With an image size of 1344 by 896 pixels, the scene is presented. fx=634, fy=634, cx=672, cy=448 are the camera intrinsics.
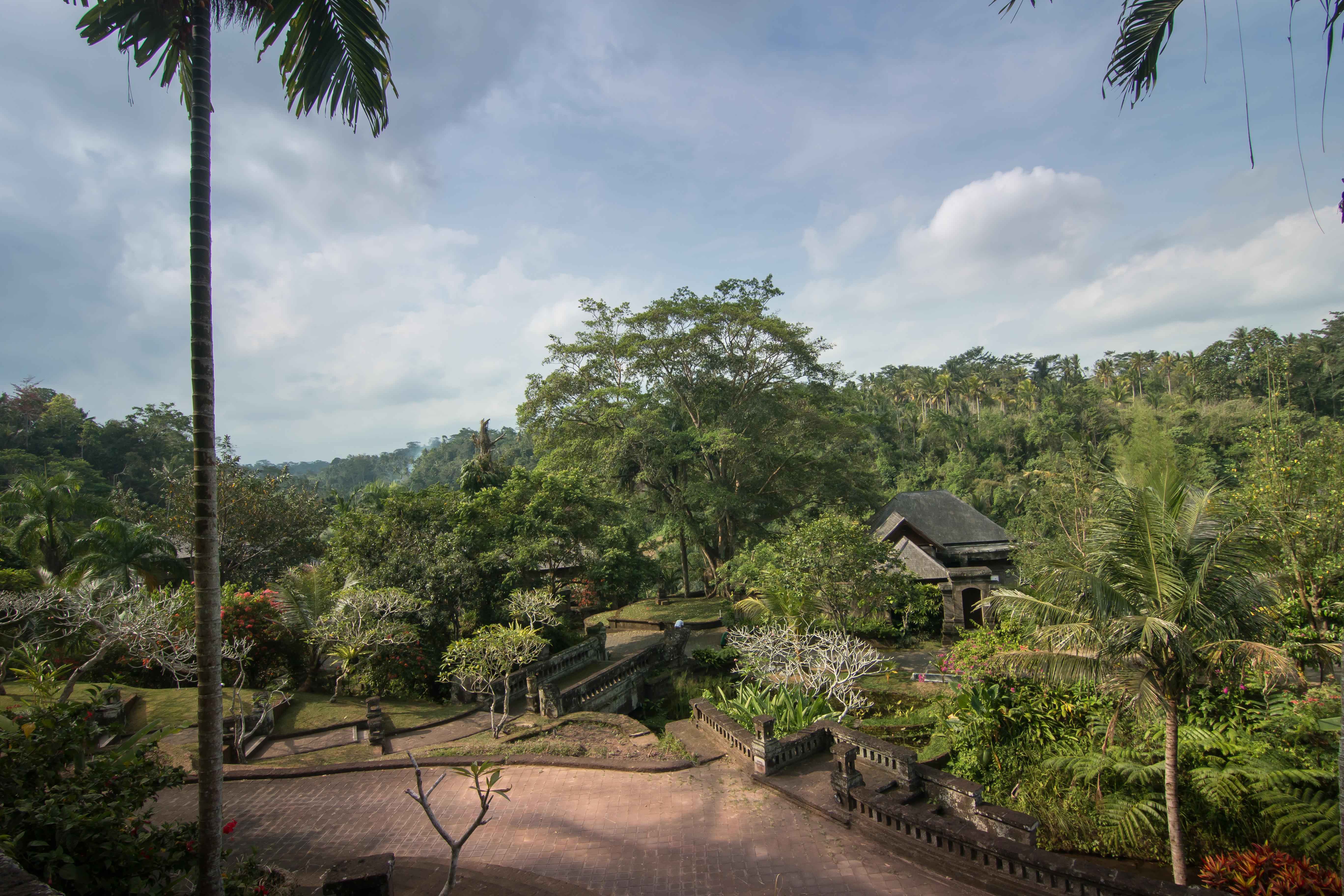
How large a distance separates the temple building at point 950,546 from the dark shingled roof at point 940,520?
22 mm

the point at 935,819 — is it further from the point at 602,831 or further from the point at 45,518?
the point at 45,518

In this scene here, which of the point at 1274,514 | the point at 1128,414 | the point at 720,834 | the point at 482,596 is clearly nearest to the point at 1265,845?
the point at 720,834

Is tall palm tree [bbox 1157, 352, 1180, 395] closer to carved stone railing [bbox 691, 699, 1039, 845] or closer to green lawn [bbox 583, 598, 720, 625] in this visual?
green lawn [bbox 583, 598, 720, 625]

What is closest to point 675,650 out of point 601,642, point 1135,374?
point 601,642

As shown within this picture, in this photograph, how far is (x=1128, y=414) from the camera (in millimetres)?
37188

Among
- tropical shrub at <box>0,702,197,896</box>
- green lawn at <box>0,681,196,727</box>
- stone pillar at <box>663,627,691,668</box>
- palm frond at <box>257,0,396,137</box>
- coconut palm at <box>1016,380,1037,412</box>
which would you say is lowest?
stone pillar at <box>663,627,691,668</box>

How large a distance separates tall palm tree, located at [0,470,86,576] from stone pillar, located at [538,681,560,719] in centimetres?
1290

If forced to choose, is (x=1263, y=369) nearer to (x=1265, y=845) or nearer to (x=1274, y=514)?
(x=1274, y=514)

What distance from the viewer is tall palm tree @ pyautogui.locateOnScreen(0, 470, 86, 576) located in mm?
16672

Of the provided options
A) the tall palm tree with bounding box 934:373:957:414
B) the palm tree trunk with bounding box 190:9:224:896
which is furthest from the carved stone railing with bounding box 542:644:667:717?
the tall palm tree with bounding box 934:373:957:414

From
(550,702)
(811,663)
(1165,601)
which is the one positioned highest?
(1165,601)

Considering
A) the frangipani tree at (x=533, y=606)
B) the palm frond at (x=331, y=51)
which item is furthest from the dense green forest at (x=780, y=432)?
the palm frond at (x=331, y=51)

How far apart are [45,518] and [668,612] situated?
63.3ft

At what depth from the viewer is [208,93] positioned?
5.06 meters
